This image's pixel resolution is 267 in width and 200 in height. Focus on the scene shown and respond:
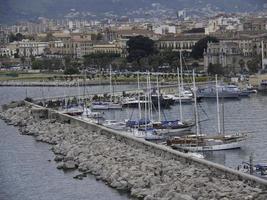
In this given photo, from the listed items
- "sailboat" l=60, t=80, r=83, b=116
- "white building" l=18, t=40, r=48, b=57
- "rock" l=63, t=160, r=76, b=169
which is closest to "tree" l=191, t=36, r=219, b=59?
"sailboat" l=60, t=80, r=83, b=116

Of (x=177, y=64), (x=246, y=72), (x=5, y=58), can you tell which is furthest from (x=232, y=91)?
(x=5, y=58)

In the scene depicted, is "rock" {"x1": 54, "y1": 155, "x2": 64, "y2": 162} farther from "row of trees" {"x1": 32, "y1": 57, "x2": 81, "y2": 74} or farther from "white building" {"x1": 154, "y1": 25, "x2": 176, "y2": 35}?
"white building" {"x1": 154, "y1": 25, "x2": 176, "y2": 35}

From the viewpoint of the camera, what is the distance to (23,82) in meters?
35.6

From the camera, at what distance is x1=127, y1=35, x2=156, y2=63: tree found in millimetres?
38250

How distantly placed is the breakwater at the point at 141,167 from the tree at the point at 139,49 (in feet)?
71.2

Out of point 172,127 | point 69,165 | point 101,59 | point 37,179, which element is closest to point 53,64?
point 101,59

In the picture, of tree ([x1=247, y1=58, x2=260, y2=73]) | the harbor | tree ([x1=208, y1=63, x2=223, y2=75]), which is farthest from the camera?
tree ([x1=247, y1=58, x2=260, y2=73])

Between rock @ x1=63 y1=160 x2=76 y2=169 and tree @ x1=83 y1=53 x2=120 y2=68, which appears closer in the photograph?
rock @ x1=63 y1=160 x2=76 y2=169

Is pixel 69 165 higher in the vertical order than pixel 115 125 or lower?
lower

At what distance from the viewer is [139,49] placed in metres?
38.6

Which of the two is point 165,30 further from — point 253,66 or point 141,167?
point 141,167

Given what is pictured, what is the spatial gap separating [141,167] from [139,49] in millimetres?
27920

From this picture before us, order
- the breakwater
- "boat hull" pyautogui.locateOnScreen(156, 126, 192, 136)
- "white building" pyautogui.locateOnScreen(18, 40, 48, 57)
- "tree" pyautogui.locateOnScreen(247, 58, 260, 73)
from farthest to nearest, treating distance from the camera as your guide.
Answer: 1. "white building" pyautogui.locateOnScreen(18, 40, 48, 57)
2. "tree" pyautogui.locateOnScreen(247, 58, 260, 73)
3. "boat hull" pyautogui.locateOnScreen(156, 126, 192, 136)
4. the breakwater

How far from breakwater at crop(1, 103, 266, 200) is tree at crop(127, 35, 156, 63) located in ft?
71.2
